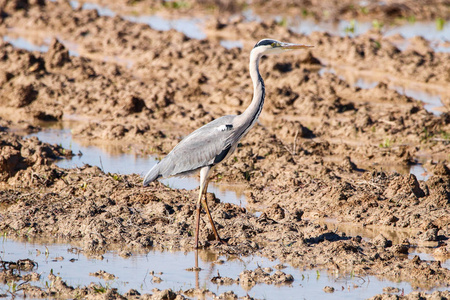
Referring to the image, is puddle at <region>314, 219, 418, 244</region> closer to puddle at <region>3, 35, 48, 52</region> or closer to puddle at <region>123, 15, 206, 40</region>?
puddle at <region>3, 35, 48, 52</region>

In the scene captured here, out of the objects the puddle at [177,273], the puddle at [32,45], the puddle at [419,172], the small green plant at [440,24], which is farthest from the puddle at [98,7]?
the puddle at [177,273]

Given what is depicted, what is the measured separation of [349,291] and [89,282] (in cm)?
235

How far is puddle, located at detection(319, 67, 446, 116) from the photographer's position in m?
13.9

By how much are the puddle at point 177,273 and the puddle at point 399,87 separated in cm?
749

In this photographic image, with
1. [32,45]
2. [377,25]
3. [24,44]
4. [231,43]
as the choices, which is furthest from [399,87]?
[24,44]

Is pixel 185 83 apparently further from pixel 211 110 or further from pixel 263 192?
pixel 263 192

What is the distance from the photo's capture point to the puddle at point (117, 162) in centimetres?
952

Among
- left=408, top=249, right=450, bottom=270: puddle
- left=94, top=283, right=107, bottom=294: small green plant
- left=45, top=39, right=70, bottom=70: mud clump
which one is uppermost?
left=45, top=39, right=70, bottom=70: mud clump

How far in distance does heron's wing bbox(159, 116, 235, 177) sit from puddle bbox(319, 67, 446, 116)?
7.09 m

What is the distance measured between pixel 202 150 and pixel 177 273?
137cm

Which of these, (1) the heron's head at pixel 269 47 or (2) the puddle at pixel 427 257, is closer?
(2) the puddle at pixel 427 257

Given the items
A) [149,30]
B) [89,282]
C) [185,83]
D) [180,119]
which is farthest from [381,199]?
[149,30]

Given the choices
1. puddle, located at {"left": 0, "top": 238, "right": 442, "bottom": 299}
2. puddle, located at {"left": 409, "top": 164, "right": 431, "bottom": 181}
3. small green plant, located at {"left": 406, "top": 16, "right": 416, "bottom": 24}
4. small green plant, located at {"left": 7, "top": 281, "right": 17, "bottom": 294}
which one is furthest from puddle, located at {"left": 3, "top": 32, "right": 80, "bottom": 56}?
small green plant, located at {"left": 7, "top": 281, "right": 17, "bottom": 294}

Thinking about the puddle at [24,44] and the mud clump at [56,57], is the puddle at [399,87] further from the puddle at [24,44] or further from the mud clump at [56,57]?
the puddle at [24,44]
